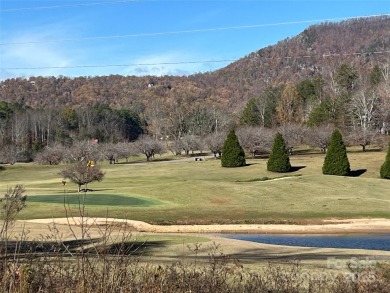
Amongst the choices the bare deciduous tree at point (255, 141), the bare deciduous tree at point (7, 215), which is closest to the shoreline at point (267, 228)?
the bare deciduous tree at point (7, 215)

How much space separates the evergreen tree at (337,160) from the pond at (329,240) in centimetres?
2352

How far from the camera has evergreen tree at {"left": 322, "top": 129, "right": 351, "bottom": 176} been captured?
4947 cm

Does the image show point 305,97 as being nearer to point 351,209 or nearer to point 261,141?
point 261,141

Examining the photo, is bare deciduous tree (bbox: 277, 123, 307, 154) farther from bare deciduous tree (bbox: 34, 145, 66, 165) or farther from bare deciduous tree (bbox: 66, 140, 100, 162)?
bare deciduous tree (bbox: 34, 145, 66, 165)

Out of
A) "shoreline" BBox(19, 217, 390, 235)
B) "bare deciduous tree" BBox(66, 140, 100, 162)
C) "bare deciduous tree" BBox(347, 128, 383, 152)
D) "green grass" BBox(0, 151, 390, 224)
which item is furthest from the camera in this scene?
"bare deciduous tree" BBox(66, 140, 100, 162)

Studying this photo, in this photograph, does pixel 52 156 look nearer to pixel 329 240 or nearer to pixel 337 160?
pixel 337 160

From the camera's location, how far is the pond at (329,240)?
22.8m

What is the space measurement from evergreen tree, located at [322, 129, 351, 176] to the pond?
23.5 meters

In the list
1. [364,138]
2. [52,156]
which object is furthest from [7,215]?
[52,156]

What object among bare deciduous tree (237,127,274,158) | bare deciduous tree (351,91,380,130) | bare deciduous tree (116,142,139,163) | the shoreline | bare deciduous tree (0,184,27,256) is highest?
bare deciduous tree (351,91,380,130)

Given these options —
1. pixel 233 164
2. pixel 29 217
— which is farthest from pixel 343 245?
pixel 233 164

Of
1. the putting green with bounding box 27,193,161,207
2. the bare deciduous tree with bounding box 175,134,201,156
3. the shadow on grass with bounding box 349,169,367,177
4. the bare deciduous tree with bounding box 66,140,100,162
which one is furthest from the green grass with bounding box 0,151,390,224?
the bare deciduous tree with bounding box 175,134,201,156

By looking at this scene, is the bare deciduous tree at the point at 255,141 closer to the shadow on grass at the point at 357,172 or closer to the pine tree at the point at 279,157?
the pine tree at the point at 279,157

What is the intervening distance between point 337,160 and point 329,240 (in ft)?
86.4
